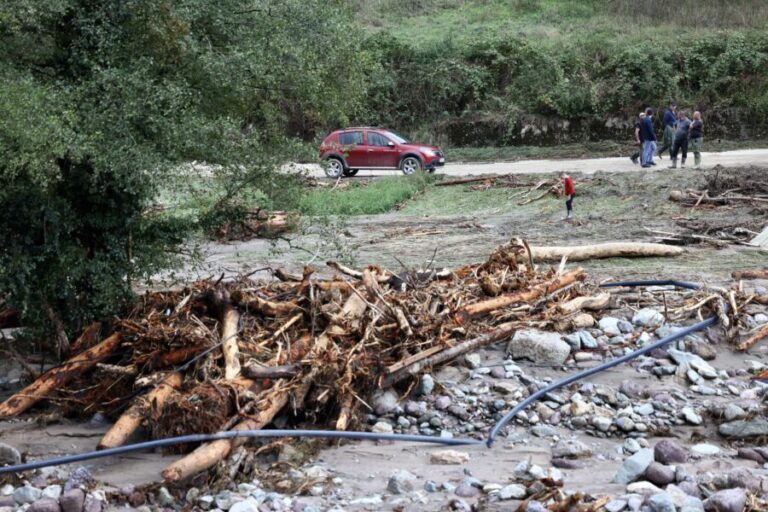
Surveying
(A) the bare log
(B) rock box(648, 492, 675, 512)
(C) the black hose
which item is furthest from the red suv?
(B) rock box(648, 492, 675, 512)

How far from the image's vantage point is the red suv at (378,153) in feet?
98.7

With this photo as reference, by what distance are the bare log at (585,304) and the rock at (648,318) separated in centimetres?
43

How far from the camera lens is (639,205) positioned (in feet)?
68.8

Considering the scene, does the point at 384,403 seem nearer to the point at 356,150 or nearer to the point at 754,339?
the point at 754,339

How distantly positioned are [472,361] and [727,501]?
359 cm

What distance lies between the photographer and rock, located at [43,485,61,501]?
731 cm

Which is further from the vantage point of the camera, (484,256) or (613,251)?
(484,256)

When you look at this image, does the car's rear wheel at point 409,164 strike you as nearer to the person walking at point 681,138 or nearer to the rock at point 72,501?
the person walking at point 681,138

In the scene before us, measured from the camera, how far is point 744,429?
8.30m

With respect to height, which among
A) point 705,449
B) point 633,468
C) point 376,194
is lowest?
point 376,194

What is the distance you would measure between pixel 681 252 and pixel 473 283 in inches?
207

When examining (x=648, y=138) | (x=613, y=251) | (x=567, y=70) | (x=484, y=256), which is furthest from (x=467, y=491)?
(x=567, y=70)

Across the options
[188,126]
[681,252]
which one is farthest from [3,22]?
[681,252]

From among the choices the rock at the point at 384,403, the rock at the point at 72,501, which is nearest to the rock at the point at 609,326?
the rock at the point at 384,403
